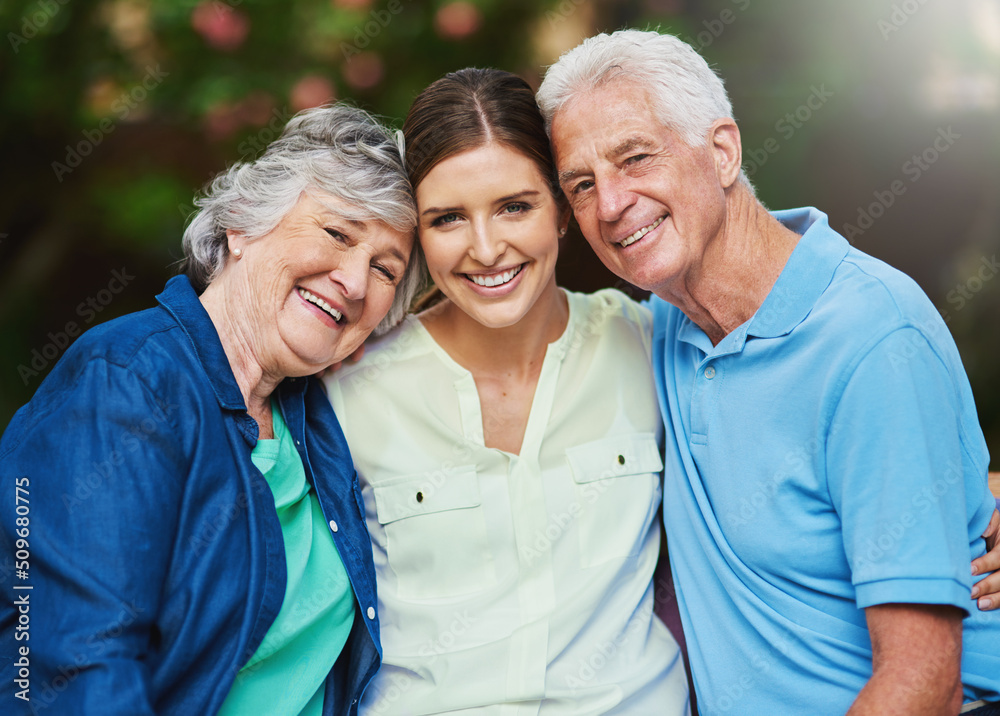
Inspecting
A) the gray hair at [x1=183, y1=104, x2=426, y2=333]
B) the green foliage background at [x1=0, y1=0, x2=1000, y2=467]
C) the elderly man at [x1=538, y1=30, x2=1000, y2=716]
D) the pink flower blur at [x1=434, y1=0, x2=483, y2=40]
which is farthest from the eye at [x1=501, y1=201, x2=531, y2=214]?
the pink flower blur at [x1=434, y1=0, x2=483, y2=40]

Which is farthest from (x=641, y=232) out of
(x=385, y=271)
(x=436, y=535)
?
(x=436, y=535)

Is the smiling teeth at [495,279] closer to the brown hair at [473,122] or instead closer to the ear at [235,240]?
the brown hair at [473,122]

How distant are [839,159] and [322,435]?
2.38m

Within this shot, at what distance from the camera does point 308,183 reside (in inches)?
70.0

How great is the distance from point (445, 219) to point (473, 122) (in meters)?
0.24

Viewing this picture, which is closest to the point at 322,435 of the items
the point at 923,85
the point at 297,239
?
the point at 297,239

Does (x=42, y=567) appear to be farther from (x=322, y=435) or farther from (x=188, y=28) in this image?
(x=188, y=28)

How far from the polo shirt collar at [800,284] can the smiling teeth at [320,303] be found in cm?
93

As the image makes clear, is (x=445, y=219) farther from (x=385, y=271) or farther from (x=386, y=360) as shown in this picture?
(x=386, y=360)

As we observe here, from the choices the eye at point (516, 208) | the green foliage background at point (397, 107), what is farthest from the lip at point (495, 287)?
the green foliage background at point (397, 107)

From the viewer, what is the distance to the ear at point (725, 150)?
1822 millimetres

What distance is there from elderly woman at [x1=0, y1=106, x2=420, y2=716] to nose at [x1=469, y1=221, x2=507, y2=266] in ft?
0.56

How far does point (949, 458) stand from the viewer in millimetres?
1443

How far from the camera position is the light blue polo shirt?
56.0 inches
